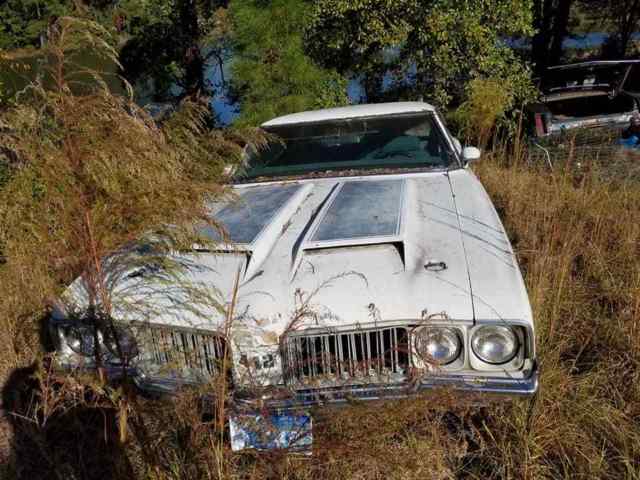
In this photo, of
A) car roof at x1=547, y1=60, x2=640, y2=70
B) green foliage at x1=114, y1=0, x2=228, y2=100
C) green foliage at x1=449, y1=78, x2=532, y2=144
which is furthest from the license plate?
green foliage at x1=114, y1=0, x2=228, y2=100

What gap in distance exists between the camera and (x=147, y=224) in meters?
1.88

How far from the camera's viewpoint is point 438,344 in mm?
2121

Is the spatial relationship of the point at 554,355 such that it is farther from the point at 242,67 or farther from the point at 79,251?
the point at 242,67

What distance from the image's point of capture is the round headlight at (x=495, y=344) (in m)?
2.08

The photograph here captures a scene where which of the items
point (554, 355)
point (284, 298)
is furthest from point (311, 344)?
point (554, 355)

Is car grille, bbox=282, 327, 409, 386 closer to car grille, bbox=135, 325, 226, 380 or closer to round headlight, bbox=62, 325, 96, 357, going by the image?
car grille, bbox=135, 325, 226, 380

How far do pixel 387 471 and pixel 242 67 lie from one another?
20.0ft

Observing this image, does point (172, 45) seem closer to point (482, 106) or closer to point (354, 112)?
point (482, 106)

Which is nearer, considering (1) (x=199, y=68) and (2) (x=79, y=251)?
(2) (x=79, y=251)

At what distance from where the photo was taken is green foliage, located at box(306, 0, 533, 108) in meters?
6.49

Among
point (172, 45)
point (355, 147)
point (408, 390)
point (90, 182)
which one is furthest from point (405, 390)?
point (172, 45)

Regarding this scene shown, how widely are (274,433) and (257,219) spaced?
44.5 inches

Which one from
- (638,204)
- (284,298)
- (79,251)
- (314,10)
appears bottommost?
(638,204)

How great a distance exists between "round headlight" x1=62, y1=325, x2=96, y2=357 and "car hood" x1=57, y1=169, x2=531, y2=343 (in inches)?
Answer: 6.2
